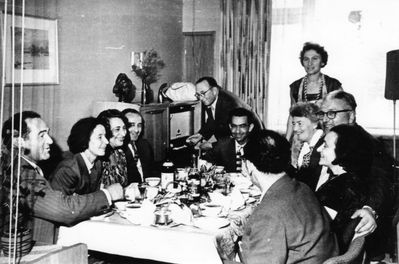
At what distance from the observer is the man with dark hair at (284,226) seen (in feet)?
5.55

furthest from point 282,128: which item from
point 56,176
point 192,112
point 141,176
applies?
point 56,176

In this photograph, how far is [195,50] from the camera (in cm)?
649

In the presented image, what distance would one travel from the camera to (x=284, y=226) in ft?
5.58

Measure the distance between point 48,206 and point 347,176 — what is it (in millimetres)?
1485

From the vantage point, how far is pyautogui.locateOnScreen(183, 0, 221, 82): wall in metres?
6.32

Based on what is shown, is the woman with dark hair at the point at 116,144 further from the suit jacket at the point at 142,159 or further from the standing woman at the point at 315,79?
the standing woman at the point at 315,79

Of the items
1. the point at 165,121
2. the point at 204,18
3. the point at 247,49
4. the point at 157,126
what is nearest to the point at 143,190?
the point at 157,126

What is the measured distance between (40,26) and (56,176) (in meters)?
1.61

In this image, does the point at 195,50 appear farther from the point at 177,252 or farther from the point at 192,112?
the point at 177,252

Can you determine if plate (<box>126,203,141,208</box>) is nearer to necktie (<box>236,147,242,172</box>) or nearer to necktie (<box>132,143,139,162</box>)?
necktie (<box>132,143,139,162</box>)

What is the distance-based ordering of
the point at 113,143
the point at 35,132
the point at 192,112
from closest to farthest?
the point at 35,132
the point at 113,143
the point at 192,112

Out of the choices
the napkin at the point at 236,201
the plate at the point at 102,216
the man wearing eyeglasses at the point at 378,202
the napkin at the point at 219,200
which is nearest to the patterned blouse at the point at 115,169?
the plate at the point at 102,216

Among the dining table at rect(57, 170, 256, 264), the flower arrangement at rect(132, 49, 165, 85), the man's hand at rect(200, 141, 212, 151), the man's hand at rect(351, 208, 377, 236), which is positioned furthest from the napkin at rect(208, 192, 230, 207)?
the flower arrangement at rect(132, 49, 165, 85)

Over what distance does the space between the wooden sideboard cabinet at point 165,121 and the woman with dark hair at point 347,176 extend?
2636mm
